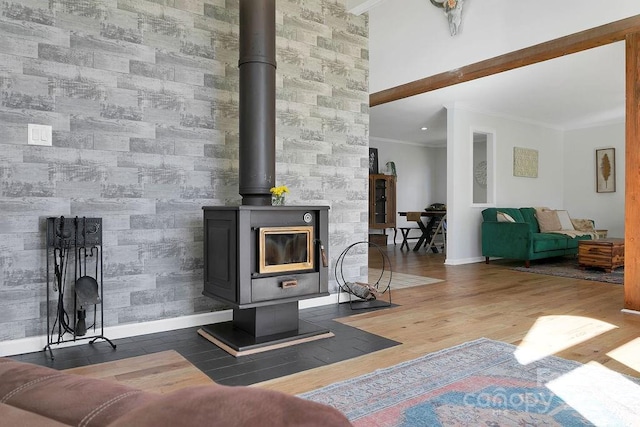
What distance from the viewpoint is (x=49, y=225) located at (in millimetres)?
2518

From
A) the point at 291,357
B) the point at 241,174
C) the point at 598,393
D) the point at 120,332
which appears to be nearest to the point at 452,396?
the point at 598,393

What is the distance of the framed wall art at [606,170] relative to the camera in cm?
868

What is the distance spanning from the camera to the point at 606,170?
28.7 feet

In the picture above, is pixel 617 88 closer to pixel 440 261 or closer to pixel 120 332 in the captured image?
pixel 440 261

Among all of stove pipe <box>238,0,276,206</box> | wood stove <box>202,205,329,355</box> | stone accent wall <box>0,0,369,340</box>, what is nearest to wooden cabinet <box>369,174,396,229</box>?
stone accent wall <box>0,0,369,340</box>

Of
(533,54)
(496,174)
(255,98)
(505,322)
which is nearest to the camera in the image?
(255,98)

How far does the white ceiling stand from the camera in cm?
523

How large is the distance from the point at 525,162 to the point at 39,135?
302 inches

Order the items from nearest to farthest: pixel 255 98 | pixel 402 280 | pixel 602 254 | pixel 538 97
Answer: pixel 255 98 < pixel 402 280 < pixel 602 254 < pixel 538 97

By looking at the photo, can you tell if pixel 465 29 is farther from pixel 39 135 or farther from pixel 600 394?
pixel 39 135

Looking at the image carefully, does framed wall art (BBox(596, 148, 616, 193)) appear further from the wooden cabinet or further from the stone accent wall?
the stone accent wall

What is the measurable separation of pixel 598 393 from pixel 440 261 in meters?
5.01

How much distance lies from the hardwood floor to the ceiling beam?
2.30 meters

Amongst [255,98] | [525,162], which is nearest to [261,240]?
[255,98]
